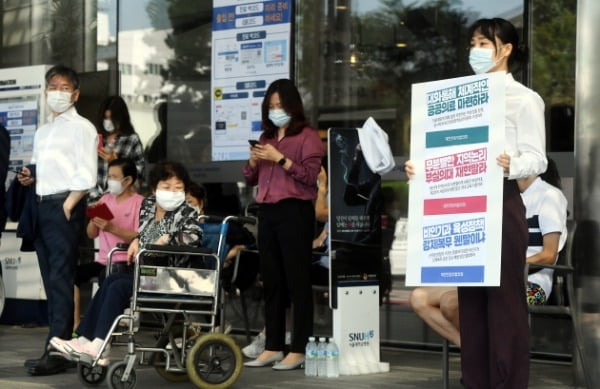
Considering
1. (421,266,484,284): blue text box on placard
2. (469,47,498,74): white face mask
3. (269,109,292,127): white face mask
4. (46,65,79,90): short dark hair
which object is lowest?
(421,266,484,284): blue text box on placard

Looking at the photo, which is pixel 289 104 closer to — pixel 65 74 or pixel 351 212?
pixel 351 212

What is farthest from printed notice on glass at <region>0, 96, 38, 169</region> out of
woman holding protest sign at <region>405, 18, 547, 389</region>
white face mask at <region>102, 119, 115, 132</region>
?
woman holding protest sign at <region>405, 18, 547, 389</region>

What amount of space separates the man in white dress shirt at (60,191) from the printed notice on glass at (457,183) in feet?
9.64

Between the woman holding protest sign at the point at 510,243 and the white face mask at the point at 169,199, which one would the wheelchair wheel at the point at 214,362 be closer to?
the white face mask at the point at 169,199

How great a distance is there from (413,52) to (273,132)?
180 centimetres

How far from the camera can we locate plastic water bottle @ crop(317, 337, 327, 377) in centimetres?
849

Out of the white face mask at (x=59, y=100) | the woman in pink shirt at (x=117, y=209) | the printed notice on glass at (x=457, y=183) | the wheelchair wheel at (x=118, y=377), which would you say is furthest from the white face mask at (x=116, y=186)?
the printed notice on glass at (x=457, y=183)

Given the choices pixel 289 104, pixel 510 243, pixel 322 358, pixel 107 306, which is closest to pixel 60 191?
pixel 107 306

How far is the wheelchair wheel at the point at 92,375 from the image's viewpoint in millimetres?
8117

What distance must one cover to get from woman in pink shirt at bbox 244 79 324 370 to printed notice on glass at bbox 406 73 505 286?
219cm

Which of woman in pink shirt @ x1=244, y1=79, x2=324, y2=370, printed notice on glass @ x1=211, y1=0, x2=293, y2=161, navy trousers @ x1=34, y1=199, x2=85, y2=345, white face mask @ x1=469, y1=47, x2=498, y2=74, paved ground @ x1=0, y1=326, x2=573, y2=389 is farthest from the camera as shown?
printed notice on glass @ x1=211, y1=0, x2=293, y2=161

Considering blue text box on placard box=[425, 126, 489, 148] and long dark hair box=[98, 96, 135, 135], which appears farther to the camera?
long dark hair box=[98, 96, 135, 135]

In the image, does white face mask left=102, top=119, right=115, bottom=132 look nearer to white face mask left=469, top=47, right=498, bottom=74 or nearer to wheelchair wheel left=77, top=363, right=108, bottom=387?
wheelchair wheel left=77, top=363, right=108, bottom=387

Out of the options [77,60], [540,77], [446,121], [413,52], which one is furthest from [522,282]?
[77,60]
